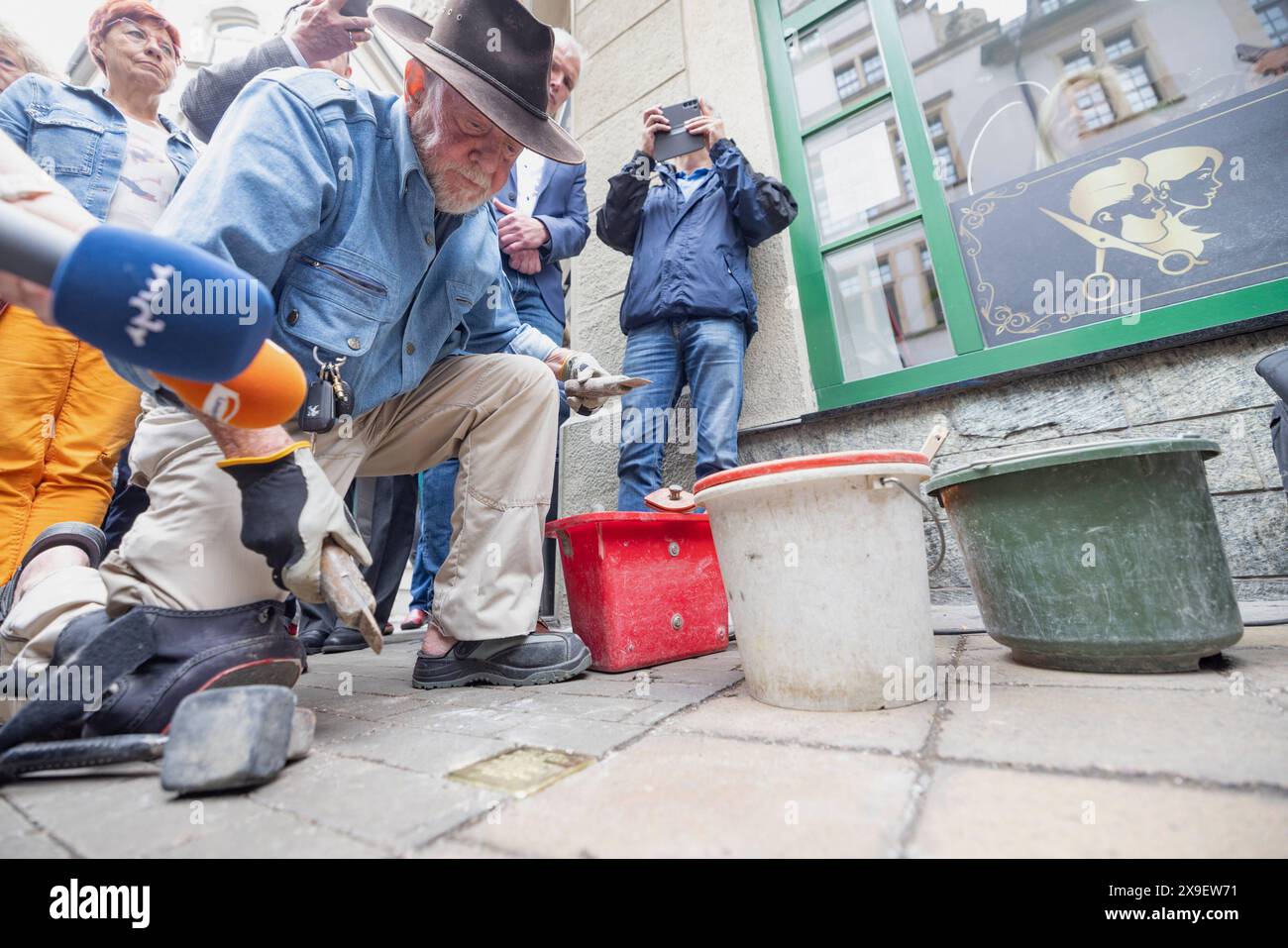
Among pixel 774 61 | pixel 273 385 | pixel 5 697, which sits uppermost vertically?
pixel 774 61

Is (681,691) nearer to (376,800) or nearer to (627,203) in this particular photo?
(376,800)

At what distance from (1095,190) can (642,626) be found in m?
2.62

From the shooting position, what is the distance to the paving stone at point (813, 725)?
3.06 ft

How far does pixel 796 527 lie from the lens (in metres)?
1.18

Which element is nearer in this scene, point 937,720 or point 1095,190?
point 937,720

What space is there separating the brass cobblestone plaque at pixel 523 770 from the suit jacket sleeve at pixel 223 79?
8.22 ft

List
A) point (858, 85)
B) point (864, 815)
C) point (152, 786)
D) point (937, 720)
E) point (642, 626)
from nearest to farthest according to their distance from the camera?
point (864, 815) → point (152, 786) → point (937, 720) → point (642, 626) → point (858, 85)

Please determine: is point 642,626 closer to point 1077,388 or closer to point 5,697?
point 5,697

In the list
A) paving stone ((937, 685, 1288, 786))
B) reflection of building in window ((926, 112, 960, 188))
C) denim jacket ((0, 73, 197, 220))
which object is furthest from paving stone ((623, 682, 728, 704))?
reflection of building in window ((926, 112, 960, 188))

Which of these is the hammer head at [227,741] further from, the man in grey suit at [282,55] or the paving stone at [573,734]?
the man in grey suit at [282,55]

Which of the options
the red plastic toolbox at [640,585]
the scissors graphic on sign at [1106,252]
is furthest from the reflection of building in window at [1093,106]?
the red plastic toolbox at [640,585]

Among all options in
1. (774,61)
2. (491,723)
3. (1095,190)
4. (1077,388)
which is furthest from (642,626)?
(774,61)

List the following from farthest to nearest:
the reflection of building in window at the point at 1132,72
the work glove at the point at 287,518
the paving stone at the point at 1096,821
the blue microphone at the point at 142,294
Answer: the reflection of building in window at the point at 1132,72 < the work glove at the point at 287,518 < the blue microphone at the point at 142,294 < the paving stone at the point at 1096,821
